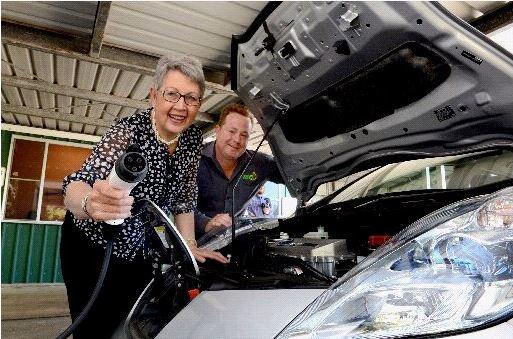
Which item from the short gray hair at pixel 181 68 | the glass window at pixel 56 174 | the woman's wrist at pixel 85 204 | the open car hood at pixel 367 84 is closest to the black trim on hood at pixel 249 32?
the open car hood at pixel 367 84

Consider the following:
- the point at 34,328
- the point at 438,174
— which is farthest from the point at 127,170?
the point at 34,328

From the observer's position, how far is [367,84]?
5.01ft

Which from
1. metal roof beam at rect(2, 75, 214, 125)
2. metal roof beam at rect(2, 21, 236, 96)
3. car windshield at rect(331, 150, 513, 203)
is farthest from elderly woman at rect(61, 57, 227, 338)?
metal roof beam at rect(2, 75, 214, 125)

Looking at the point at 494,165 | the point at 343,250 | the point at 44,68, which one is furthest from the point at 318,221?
the point at 44,68

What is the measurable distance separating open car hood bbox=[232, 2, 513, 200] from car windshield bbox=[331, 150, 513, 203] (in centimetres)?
10

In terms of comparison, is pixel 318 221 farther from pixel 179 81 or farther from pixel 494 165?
pixel 179 81

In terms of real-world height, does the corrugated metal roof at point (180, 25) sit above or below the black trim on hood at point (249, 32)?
above

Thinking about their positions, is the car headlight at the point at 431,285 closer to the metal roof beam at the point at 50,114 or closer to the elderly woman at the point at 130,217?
the elderly woman at the point at 130,217

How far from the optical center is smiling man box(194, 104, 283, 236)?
2717 millimetres

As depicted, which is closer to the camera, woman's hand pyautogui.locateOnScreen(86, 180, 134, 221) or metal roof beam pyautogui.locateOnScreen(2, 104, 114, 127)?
woman's hand pyautogui.locateOnScreen(86, 180, 134, 221)

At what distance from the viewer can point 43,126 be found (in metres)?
7.91

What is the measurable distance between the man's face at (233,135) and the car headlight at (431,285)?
2013 mm

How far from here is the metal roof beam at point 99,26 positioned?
10.3ft

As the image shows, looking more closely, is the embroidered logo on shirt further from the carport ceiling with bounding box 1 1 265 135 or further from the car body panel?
the car body panel
